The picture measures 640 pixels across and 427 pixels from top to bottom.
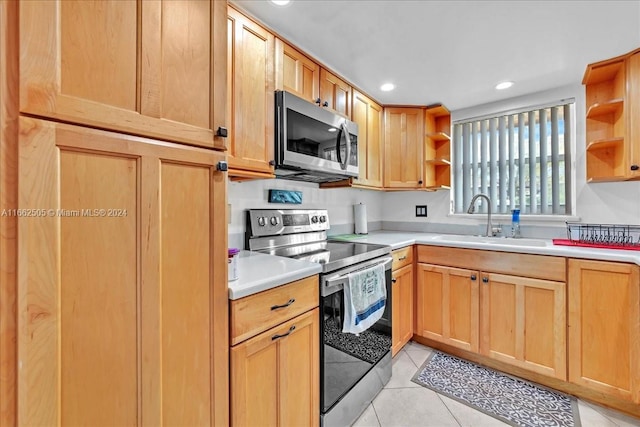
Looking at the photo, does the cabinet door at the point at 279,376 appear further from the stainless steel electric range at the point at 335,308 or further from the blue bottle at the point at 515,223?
the blue bottle at the point at 515,223

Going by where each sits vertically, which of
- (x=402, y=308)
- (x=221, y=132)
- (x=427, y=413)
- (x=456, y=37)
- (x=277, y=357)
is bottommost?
(x=427, y=413)

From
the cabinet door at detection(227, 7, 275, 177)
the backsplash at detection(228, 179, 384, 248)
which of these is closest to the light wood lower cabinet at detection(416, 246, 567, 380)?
the backsplash at detection(228, 179, 384, 248)

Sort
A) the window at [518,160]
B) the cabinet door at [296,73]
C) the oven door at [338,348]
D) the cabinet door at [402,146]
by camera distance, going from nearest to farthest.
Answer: the oven door at [338,348]
the cabinet door at [296,73]
the window at [518,160]
the cabinet door at [402,146]

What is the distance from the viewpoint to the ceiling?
1.38 m

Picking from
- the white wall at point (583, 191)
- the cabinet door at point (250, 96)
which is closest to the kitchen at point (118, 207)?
the cabinet door at point (250, 96)

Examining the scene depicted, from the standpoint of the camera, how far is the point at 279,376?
1153 mm

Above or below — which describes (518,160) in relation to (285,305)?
above

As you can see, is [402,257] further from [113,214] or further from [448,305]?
[113,214]

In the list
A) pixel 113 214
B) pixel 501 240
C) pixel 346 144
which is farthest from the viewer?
pixel 501 240

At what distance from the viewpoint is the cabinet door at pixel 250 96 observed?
4.50 feet

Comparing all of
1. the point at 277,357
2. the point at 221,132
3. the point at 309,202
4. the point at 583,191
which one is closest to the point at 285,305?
the point at 277,357

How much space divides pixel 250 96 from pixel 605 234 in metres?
2.66

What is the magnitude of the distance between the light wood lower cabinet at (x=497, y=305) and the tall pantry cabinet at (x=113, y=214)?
182 cm

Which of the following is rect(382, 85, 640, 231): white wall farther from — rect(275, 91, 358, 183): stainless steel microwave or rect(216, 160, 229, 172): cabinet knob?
rect(216, 160, 229, 172): cabinet knob
